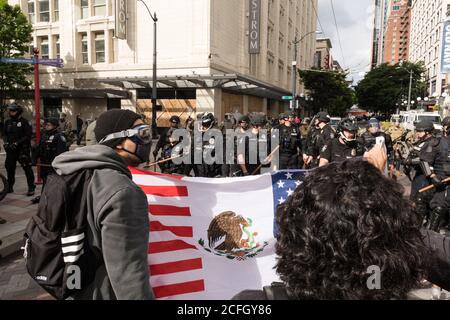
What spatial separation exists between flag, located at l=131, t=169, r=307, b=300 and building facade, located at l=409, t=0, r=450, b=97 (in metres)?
56.8

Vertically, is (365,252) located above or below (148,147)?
below

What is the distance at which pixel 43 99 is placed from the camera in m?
29.6

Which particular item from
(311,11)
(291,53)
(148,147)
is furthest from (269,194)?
(311,11)

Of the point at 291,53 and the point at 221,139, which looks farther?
the point at 291,53

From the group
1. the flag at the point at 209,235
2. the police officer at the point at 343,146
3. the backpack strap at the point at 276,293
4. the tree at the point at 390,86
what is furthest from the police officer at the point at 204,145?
the tree at the point at 390,86

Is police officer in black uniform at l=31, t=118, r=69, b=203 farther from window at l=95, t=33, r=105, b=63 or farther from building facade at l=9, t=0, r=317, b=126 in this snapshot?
window at l=95, t=33, r=105, b=63

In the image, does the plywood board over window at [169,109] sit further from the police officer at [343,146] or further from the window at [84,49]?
the police officer at [343,146]

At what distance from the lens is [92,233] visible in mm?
1626

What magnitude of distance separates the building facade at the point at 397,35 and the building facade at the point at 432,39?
6879cm

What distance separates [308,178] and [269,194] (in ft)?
8.47

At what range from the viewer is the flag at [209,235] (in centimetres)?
280

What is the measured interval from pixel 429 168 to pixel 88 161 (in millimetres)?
5513

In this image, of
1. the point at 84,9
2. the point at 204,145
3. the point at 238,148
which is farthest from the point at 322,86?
the point at 204,145

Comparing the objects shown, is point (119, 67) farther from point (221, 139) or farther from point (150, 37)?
point (221, 139)
